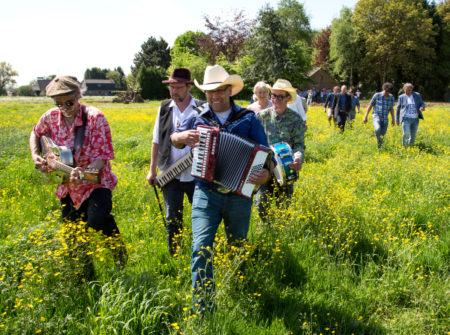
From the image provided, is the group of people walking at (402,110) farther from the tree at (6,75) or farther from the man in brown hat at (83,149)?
the tree at (6,75)

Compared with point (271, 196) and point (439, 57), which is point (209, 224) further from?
point (439, 57)

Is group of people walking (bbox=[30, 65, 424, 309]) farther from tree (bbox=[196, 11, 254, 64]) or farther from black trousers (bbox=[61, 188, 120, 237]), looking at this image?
tree (bbox=[196, 11, 254, 64])

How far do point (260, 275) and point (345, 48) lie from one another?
56.5 meters

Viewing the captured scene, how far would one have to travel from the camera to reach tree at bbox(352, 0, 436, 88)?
1905 inches

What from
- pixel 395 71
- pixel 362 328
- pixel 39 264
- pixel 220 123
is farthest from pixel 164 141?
pixel 395 71

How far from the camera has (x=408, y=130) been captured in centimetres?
1073

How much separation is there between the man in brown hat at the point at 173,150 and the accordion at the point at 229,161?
968 mm

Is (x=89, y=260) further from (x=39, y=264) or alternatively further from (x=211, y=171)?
(x=211, y=171)

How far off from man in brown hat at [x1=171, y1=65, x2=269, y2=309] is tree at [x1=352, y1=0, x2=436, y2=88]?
52414 mm

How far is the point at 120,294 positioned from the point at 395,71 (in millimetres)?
57934

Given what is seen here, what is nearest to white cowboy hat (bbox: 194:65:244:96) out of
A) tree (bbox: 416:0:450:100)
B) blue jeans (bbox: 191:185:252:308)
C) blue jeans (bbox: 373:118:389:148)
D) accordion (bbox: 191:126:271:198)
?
accordion (bbox: 191:126:271:198)

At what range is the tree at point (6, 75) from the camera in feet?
358

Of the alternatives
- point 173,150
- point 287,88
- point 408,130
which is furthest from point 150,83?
point 173,150

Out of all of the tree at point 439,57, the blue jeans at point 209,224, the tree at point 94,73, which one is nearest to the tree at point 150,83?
the tree at point 439,57
